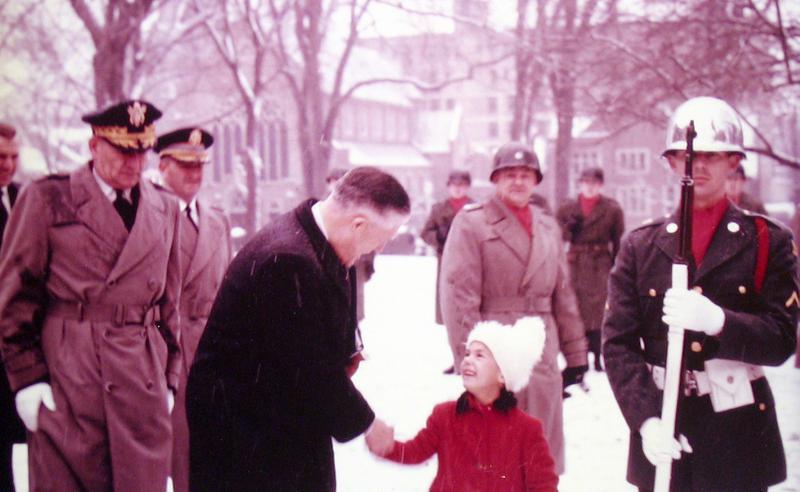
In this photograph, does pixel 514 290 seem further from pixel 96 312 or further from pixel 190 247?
pixel 96 312

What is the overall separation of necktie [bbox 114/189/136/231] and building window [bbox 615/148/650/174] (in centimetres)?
5048

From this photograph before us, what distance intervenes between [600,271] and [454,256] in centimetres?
438

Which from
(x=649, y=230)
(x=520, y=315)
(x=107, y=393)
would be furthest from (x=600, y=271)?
(x=107, y=393)

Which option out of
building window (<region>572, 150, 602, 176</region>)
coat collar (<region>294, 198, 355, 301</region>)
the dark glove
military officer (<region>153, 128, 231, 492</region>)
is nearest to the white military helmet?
coat collar (<region>294, 198, 355, 301</region>)

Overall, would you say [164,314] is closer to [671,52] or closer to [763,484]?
[763,484]

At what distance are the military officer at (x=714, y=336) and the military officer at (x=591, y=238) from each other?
18.4 ft

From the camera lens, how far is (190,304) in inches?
191

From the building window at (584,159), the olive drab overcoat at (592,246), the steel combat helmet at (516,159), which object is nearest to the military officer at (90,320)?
the steel combat helmet at (516,159)

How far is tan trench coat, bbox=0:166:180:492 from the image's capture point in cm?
358

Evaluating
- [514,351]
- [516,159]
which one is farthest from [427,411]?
[514,351]

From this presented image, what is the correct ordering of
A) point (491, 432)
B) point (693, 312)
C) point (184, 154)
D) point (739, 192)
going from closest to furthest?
point (693, 312), point (491, 432), point (184, 154), point (739, 192)

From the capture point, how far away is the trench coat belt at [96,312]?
3674 mm

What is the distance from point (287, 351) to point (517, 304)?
234cm

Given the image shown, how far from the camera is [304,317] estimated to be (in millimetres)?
2709
